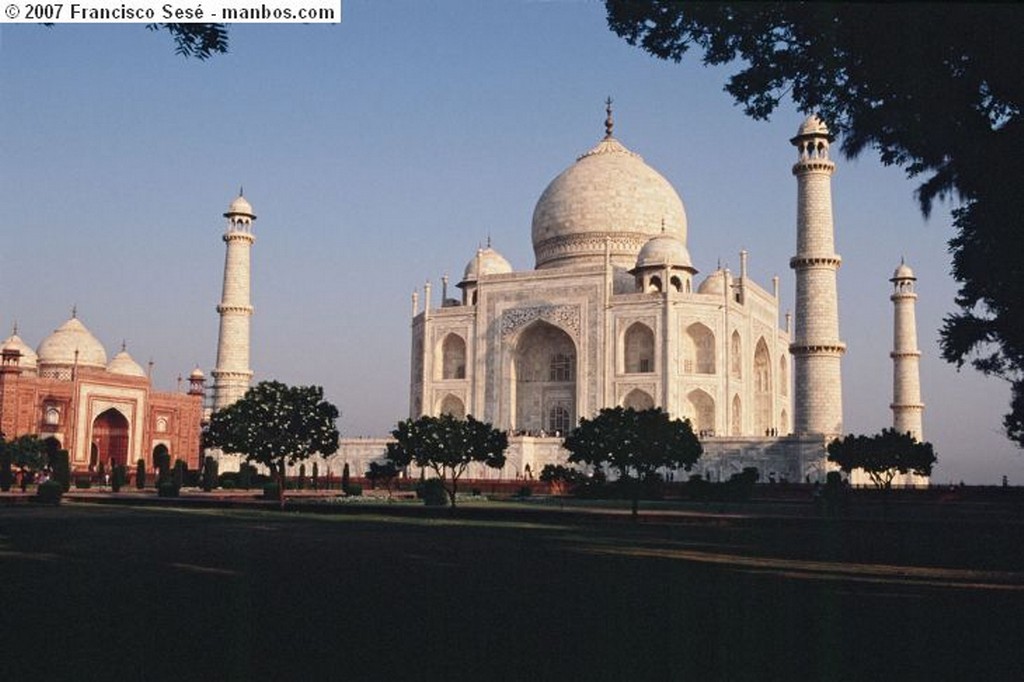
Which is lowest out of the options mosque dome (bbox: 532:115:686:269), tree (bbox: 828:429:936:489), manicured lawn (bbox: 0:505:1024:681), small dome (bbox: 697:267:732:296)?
manicured lawn (bbox: 0:505:1024:681)

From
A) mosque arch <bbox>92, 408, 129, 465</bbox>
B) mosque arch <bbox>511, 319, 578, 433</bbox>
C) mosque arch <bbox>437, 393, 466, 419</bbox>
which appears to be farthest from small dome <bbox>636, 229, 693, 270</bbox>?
mosque arch <bbox>92, 408, 129, 465</bbox>

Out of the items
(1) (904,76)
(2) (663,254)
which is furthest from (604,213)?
(1) (904,76)

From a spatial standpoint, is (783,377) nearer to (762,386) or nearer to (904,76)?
(762,386)

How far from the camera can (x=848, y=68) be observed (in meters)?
9.04

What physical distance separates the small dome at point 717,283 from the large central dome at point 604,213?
3.60 meters

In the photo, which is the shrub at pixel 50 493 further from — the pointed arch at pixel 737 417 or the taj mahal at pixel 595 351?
the pointed arch at pixel 737 417

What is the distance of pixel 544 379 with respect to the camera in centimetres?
4709

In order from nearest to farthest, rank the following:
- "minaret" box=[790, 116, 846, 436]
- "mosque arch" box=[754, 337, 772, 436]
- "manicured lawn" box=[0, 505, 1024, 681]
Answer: "manicured lawn" box=[0, 505, 1024, 681] → "minaret" box=[790, 116, 846, 436] → "mosque arch" box=[754, 337, 772, 436]

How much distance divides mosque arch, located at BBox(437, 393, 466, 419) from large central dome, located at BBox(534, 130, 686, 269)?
8.47m

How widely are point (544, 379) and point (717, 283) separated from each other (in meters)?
9.16

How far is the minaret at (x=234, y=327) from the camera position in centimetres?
4728

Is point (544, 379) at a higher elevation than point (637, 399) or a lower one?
higher

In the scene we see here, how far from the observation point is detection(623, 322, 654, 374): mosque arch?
44.2 meters

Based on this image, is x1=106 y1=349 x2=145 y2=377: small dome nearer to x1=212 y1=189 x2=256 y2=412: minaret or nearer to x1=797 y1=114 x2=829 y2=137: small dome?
x1=212 y1=189 x2=256 y2=412: minaret
